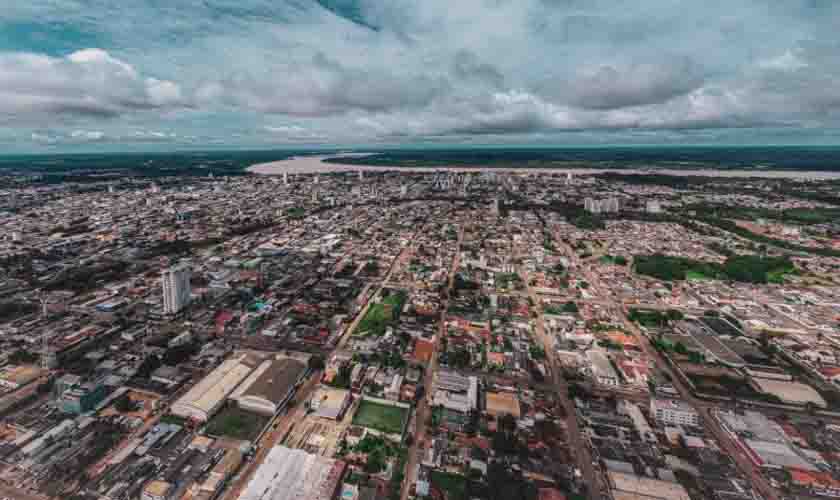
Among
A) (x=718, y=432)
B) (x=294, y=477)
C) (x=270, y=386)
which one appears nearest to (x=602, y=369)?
(x=718, y=432)

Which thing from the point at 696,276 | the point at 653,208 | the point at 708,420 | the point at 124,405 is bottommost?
the point at 708,420

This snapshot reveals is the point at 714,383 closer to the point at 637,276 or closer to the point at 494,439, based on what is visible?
the point at 494,439

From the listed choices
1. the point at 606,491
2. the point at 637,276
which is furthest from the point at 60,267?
the point at 637,276

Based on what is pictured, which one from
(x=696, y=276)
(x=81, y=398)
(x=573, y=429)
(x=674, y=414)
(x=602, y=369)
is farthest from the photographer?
(x=696, y=276)

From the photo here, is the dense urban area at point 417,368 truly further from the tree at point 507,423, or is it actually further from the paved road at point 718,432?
the tree at point 507,423

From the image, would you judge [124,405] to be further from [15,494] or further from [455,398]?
[455,398]

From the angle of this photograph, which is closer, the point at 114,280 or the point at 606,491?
the point at 606,491
